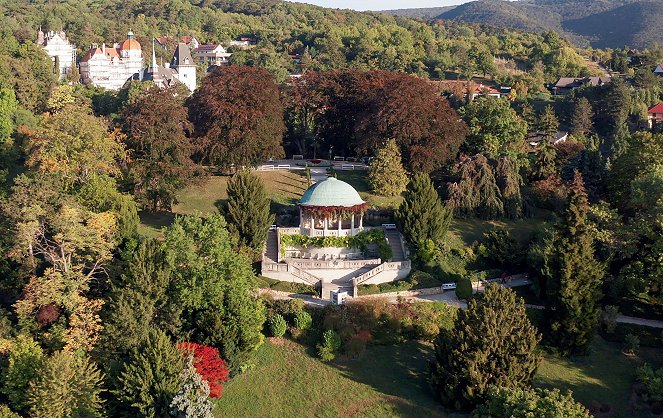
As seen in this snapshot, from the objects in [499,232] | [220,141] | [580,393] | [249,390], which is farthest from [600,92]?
[249,390]

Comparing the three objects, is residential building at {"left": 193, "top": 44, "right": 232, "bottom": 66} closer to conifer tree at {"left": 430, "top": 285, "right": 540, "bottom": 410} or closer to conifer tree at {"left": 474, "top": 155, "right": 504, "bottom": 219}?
conifer tree at {"left": 474, "top": 155, "right": 504, "bottom": 219}

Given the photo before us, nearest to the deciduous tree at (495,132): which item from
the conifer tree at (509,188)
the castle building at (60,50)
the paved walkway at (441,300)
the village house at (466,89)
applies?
the conifer tree at (509,188)

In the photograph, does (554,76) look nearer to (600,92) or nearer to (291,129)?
(600,92)

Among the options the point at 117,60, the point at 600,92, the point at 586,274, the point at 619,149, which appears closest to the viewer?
the point at 586,274

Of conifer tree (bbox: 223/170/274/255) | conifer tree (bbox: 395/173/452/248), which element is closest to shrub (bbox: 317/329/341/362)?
conifer tree (bbox: 223/170/274/255)

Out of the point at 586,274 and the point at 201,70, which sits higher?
the point at 201,70

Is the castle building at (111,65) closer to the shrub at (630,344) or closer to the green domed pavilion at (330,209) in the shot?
the green domed pavilion at (330,209)

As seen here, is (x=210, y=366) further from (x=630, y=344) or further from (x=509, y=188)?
(x=509, y=188)
